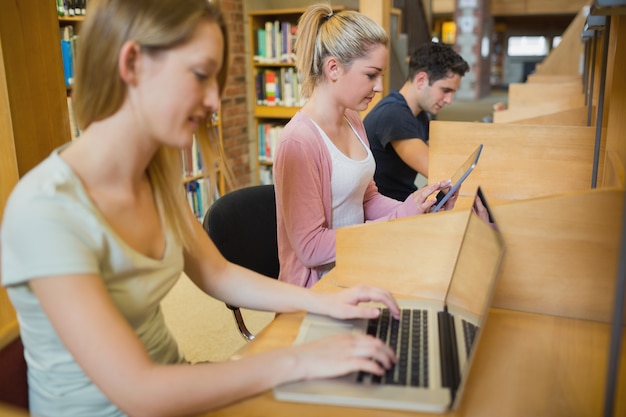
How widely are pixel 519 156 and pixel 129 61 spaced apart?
1652mm

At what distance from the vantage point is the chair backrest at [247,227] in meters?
1.66

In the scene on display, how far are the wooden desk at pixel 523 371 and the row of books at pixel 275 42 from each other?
11.5 ft

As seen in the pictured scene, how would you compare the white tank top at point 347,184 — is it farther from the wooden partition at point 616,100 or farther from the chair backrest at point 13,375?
the chair backrest at point 13,375

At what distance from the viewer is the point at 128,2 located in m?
0.81

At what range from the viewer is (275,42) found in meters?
4.42

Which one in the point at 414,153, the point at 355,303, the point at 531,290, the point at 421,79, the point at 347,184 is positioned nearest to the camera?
the point at 355,303

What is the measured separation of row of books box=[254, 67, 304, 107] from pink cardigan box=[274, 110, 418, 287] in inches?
112

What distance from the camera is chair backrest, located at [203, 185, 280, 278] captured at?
5.43 ft

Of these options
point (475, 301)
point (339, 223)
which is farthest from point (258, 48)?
point (475, 301)

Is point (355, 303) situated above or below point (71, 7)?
below

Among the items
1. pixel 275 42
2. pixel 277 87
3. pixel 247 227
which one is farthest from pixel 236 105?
pixel 247 227

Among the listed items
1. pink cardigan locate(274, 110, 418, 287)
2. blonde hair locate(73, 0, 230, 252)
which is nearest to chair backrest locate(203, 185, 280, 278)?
pink cardigan locate(274, 110, 418, 287)

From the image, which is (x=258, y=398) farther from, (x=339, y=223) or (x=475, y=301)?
(x=339, y=223)

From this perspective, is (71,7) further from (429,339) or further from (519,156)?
(429,339)
